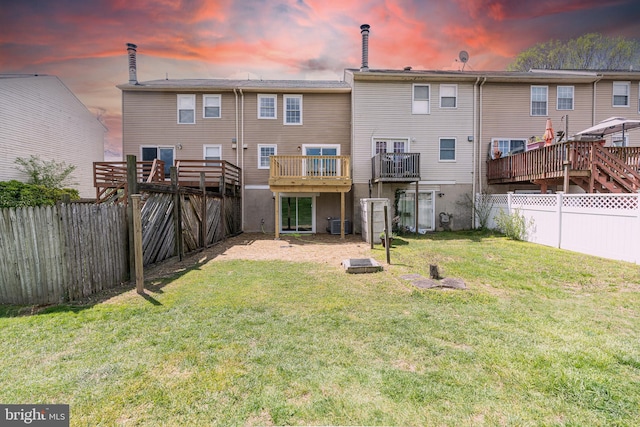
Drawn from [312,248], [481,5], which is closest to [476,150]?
[481,5]

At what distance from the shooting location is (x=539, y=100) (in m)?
14.3

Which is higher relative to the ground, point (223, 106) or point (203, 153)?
point (223, 106)

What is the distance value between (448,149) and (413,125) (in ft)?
6.93

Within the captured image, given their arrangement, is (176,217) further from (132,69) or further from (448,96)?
(448,96)

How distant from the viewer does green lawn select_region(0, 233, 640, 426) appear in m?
2.15

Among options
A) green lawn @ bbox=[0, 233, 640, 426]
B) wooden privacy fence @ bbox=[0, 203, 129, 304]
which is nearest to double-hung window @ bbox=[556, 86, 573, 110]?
green lawn @ bbox=[0, 233, 640, 426]

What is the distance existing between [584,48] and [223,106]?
95.7 ft

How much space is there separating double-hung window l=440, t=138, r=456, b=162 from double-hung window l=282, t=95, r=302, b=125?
7186mm

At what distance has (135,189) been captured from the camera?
6.06m

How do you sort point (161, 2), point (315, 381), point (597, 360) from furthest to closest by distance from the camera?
point (161, 2), point (597, 360), point (315, 381)

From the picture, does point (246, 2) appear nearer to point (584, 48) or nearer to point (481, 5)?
point (481, 5)

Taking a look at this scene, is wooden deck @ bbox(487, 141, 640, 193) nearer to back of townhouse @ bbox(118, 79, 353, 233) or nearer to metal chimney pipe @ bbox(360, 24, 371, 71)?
back of townhouse @ bbox(118, 79, 353, 233)

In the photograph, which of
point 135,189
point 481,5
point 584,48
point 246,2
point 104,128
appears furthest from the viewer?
point 584,48

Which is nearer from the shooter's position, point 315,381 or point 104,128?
point 315,381
